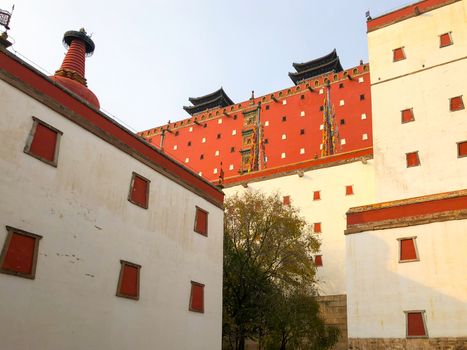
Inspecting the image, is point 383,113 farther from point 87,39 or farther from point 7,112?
point 7,112

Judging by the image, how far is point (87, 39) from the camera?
2370 centimetres

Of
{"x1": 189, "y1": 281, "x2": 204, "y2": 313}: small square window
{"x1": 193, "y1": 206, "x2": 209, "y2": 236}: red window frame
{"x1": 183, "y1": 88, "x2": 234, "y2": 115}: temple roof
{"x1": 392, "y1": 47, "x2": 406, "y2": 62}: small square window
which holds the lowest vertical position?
{"x1": 189, "y1": 281, "x2": 204, "y2": 313}: small square window

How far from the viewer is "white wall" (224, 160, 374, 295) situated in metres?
28.9

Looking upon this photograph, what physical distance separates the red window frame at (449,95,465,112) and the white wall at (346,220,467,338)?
8207 millimetres

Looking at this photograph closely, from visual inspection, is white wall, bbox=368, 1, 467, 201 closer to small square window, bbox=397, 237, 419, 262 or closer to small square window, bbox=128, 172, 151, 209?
small square window, bbox=397, 237, 419, 262

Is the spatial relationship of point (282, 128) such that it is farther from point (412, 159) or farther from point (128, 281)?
point (128, 281)

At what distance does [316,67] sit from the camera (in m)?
56.9

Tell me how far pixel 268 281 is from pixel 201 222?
583 centimetres

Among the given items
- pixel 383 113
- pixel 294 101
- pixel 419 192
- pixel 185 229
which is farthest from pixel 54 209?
pixel 294 101

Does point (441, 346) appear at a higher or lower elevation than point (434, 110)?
lower

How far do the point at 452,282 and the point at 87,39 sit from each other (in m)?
19.4

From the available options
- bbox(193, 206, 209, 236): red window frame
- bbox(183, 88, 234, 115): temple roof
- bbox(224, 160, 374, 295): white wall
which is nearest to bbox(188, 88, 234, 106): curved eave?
bbox(183, 88, 234, 115): temple roof

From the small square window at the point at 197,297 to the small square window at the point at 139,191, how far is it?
12.1ft

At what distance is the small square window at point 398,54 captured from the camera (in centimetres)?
2694
